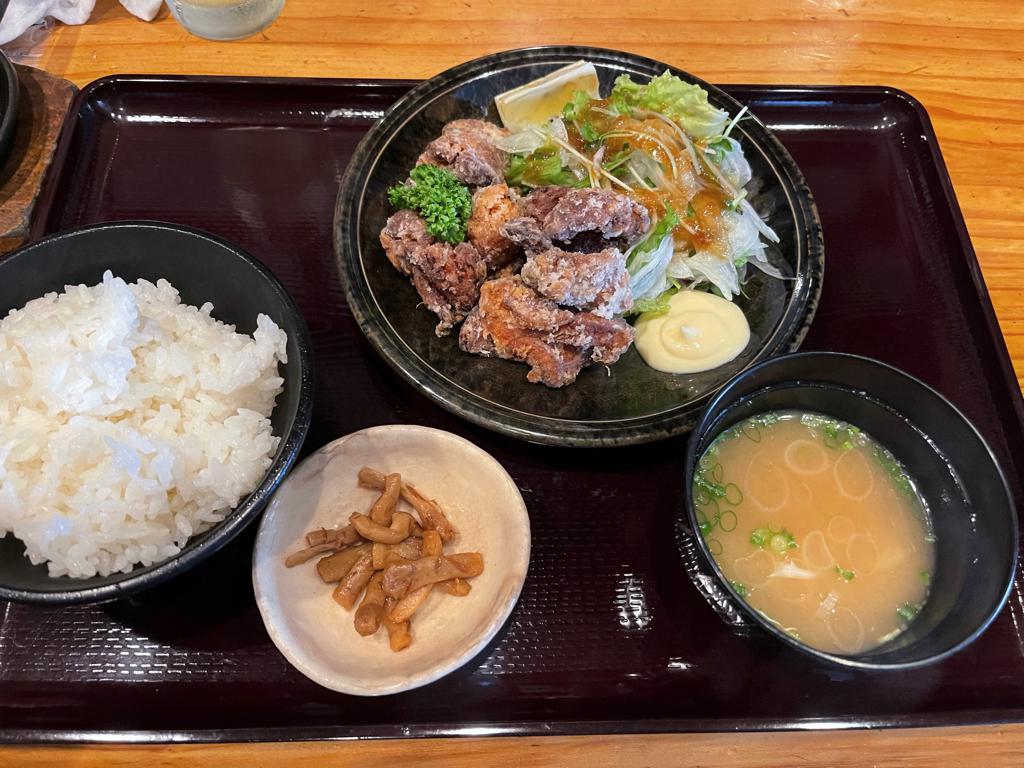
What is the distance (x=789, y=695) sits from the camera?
6.23ft

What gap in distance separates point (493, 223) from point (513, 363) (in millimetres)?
513

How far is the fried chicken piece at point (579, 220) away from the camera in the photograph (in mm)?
2340

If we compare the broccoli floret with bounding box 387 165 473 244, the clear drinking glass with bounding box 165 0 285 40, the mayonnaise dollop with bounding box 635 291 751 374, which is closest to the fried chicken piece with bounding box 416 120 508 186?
the broccoli floret with bounding box 387 165 473 244

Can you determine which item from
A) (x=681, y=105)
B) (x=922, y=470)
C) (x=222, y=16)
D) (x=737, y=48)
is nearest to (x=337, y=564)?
(x=922, y=470)

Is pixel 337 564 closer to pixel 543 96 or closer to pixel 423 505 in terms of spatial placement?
pixel 423 505

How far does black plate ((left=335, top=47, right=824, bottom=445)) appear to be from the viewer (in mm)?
2123

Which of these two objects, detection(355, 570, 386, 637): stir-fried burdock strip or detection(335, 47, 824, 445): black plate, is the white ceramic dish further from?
detection(335, 47, 824, 445): black plate

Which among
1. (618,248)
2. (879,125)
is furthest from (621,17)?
(618,248)

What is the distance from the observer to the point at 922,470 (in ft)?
6.41

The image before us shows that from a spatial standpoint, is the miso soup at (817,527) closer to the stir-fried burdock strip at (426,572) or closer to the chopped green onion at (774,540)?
the chopped green onion at (774,540)

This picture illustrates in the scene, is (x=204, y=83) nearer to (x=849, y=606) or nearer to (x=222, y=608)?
(x=222, y=608)

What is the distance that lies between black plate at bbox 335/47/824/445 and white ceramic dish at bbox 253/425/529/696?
7.1 inches

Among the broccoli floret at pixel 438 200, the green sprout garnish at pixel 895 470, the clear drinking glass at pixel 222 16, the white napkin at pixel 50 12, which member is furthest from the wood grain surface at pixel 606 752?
the white napkin at pixel 50 12

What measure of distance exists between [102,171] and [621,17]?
2448mm
